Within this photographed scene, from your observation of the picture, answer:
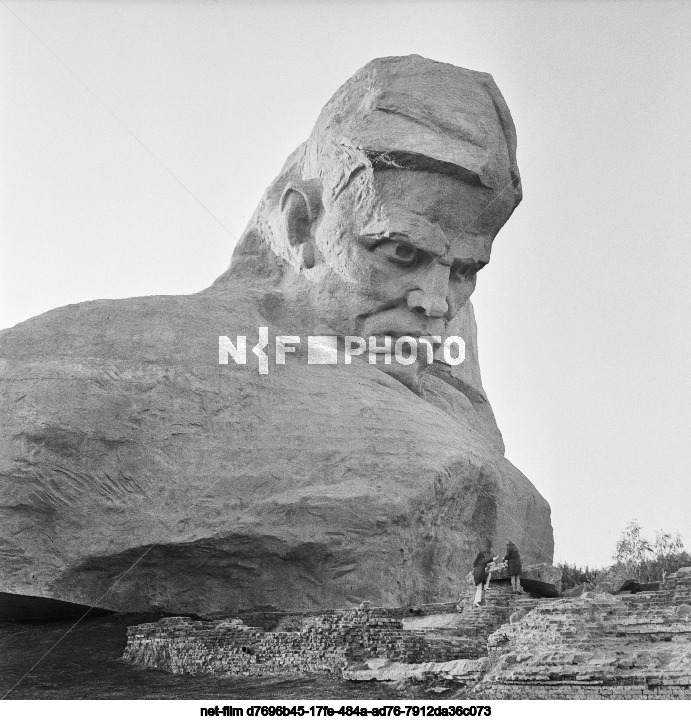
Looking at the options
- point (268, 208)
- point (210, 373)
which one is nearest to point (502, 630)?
point (210, 373)

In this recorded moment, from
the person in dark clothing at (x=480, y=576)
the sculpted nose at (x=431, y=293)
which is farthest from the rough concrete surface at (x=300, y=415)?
the person in dark clothing at (x=480, y=576)

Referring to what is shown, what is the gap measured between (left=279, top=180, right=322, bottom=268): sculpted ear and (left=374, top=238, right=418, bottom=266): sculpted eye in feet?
2.66

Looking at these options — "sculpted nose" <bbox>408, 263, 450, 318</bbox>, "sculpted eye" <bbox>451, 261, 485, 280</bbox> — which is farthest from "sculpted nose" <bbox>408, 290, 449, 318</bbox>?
"sculpted eye" <bbox>451, 261, 485, 280</bbox>

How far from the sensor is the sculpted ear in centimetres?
1553

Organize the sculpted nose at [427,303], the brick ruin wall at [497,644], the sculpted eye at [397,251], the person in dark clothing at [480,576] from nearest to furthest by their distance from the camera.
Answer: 1. the brick ruin wall at [497,644]
2. the person in dark clothing at [480,576]
3. the sculpted eye at [397,251]
4. the sculpted nose at [427,303]

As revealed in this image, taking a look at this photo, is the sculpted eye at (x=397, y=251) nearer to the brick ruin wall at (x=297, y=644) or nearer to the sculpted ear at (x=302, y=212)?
the sculpted ear at (x=302, y=212)

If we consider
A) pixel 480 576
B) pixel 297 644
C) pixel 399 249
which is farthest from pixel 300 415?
pixel 297 644

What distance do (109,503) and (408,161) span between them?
4.14 meters

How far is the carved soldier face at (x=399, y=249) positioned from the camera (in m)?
14.8

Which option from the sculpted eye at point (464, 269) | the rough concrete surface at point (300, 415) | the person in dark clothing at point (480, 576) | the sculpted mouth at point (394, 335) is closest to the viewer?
the person in dark clothing at point (480, 576)

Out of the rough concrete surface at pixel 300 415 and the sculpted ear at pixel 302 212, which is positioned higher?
the sculpted ear at pixel 302 212

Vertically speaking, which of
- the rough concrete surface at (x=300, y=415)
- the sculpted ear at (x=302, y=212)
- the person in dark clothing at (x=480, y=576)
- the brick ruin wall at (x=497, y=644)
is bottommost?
the brick ruin wall at (x=497, y=644)

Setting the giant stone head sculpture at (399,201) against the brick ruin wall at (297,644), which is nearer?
the brick ruin wall at (297,644)

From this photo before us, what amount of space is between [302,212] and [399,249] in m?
1.15
